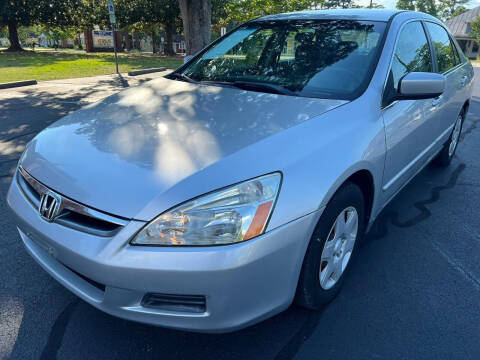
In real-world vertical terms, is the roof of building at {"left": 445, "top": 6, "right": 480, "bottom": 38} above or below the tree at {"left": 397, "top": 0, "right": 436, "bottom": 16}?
below

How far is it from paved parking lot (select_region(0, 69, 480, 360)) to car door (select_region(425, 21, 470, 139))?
0.96m

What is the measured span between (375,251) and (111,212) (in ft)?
6.54

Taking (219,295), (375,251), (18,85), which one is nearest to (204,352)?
(219,295)

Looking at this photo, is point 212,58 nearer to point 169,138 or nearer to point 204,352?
point 169,138

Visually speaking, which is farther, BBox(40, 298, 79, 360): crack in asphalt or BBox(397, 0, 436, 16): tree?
BBox(397, 0, 436, 16): tree

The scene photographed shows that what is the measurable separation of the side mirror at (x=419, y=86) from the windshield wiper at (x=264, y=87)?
67 centimetres

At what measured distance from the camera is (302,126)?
1947 millimetres

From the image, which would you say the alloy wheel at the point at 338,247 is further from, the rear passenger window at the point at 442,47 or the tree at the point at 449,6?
the tree at the point at 449,6

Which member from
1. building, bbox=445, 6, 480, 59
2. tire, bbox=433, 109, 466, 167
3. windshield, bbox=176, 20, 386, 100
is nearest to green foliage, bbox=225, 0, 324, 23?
tire, bbox=433, 109, 466, 167

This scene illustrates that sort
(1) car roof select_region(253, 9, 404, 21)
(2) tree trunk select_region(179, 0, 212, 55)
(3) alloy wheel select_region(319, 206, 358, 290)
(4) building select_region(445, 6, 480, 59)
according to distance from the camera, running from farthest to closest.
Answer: (4) building select_region(445, 6, 480, 59) → (2) tree trunk select_region(179, 0, 212, 55) → (1) car roof select_region(253, 9, 404, 21) → (3) alloy wheel select_region(319, 206, 358, 290)

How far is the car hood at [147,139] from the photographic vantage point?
1640mm

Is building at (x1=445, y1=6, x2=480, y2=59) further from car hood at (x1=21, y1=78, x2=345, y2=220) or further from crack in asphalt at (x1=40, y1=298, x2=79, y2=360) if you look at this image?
crack in asphalt at (x1=40, y1=298, x2=79, y2=360)

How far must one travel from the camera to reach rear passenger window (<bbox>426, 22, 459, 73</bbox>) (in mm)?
3449

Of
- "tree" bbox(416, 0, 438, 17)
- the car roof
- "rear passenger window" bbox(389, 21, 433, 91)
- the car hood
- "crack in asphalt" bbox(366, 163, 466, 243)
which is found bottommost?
"crack in asphalt" bbox(366, 163, 466, 243)
